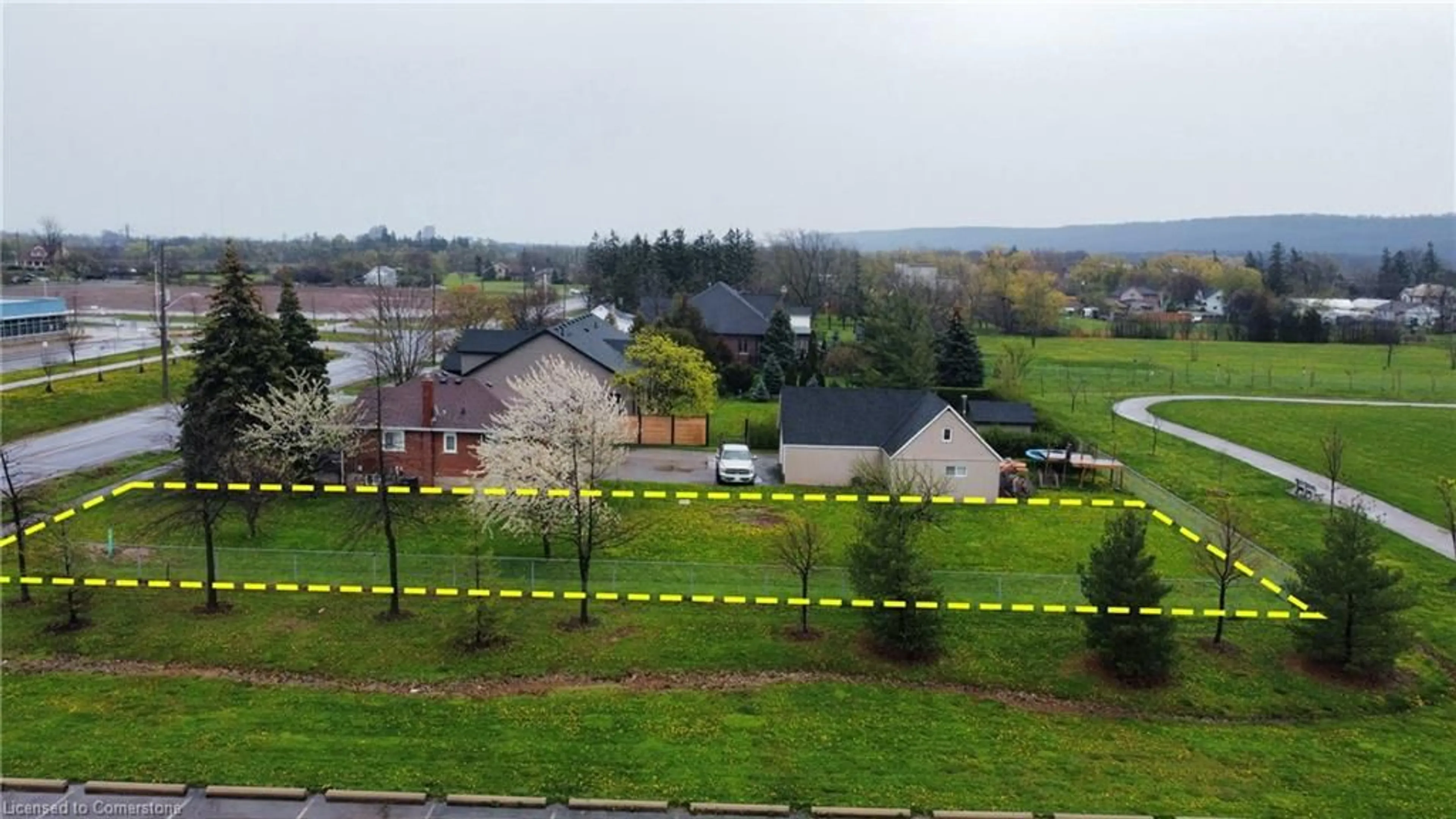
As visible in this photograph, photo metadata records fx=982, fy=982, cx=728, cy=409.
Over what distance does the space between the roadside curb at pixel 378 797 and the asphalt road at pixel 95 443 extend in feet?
79.6

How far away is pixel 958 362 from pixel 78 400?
4694cm

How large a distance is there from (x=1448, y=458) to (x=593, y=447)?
39189mm

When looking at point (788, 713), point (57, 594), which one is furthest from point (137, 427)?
point (788, 713)

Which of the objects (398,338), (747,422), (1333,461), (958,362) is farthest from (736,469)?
(398,338)

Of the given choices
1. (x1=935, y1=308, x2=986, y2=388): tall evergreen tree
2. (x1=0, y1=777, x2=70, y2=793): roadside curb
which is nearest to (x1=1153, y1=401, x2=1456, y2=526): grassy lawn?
(x1=935, y1=308, x2=986, y2=388): tall evergreen tree

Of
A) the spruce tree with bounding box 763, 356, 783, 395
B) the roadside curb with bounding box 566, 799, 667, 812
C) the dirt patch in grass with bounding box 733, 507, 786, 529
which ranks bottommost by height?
the roadside curb with bounding box 566, 799, 667, 812

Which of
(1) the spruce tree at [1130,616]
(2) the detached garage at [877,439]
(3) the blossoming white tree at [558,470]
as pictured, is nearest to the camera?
(1) the spruce tree at [1130,616]

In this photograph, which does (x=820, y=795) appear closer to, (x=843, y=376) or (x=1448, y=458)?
(x=1448, y=458)

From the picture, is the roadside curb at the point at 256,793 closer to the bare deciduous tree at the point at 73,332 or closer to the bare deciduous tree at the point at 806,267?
the bare deciduous tree at the point at 73,332

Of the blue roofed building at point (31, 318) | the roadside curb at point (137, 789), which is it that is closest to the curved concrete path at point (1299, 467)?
the roadside curb at point (137, 789)

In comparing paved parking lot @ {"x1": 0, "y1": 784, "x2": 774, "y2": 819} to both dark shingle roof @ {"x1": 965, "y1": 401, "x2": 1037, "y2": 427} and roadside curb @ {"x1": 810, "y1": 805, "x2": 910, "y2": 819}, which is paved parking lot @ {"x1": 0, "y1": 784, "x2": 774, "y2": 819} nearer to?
roadside curb @ {"x1": 810, "y1": 805, "x2": 910, "y2": 819}

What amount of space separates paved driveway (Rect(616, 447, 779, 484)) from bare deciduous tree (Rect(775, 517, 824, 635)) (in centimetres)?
913

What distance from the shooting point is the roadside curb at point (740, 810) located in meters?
15.7

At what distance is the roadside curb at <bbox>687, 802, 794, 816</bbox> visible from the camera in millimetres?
15656
